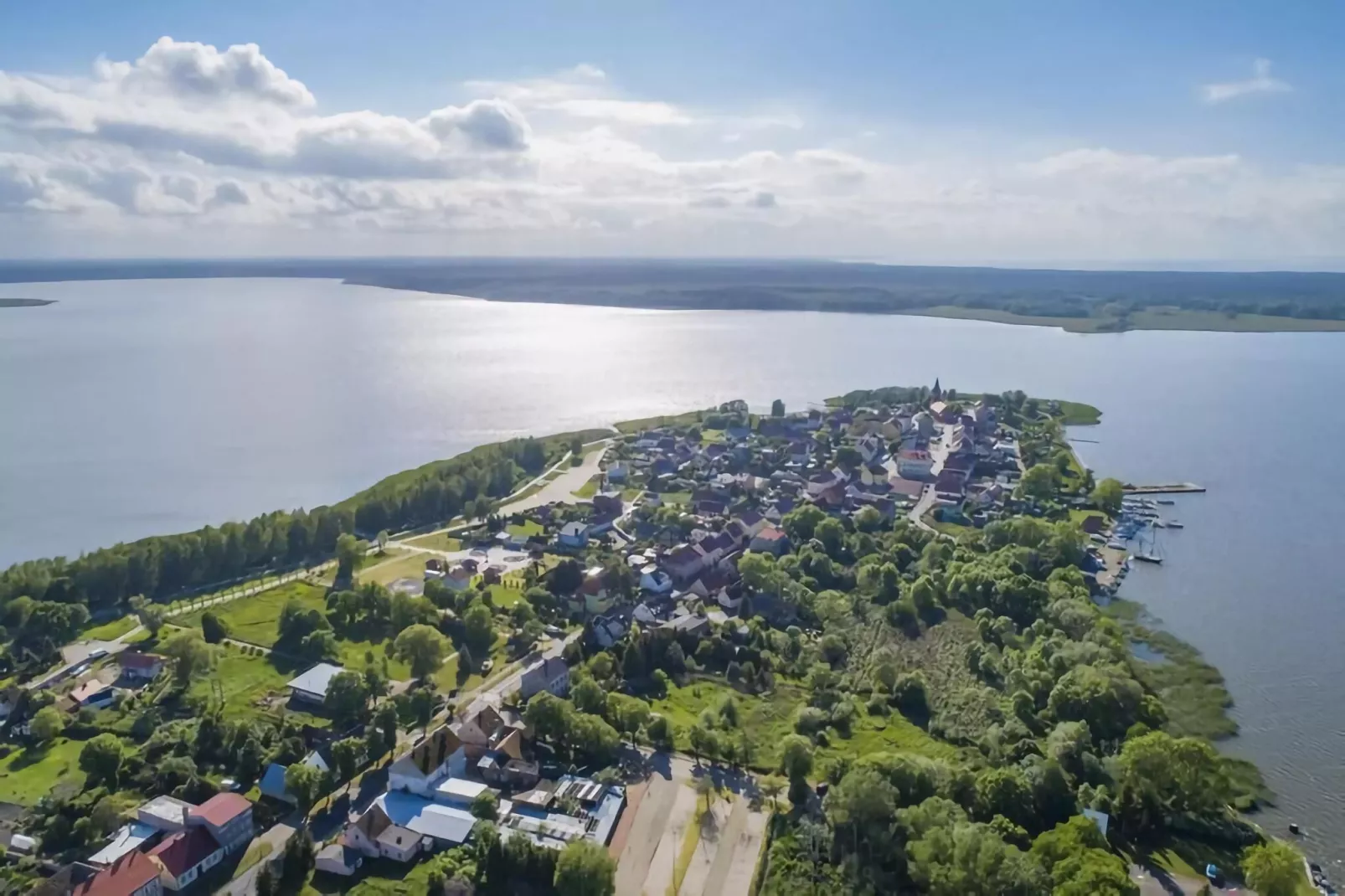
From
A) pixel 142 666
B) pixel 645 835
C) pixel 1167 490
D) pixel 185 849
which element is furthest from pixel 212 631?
pixel 1167 490

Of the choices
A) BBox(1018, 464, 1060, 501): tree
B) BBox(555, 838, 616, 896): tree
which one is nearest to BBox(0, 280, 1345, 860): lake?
BBox(1018, 464, 1060, 501): tree

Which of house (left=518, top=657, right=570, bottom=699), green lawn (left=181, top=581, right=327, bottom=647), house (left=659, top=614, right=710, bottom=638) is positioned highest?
house (left=659, top=614, right=710, bottom=638)

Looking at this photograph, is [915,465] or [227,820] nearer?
[227,820]

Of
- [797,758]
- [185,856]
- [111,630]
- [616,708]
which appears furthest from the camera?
[111,630]

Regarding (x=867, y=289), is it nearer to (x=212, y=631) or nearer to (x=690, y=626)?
(x=690, y=626)

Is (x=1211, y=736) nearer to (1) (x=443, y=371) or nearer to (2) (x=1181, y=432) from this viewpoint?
(2) (x=1181, y=432)

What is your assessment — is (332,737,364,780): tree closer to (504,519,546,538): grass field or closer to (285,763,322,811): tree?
(285,763,322,811): tree

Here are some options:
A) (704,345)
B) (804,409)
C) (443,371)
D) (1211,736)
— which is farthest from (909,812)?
(704,345)
